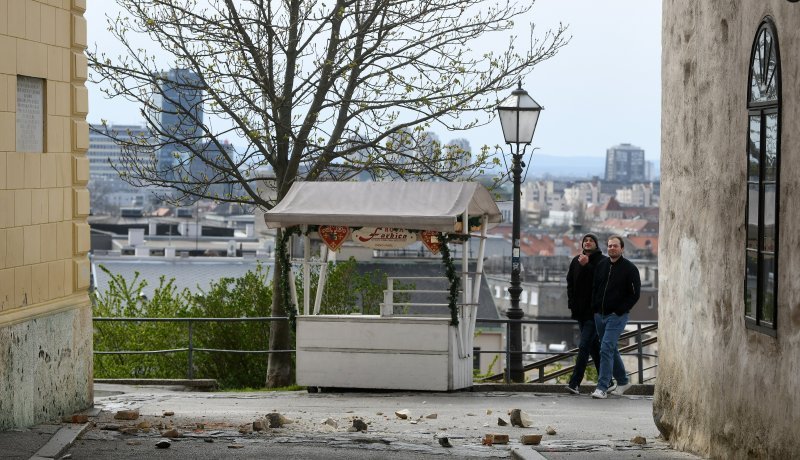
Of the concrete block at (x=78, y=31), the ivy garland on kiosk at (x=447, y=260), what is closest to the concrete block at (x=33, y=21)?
the concrete block at (x=78, y=31)

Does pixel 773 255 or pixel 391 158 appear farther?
pixel 391 158

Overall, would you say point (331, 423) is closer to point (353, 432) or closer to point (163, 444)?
point (353, 432)

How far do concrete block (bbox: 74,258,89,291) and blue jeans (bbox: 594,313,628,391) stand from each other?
20.6 feet

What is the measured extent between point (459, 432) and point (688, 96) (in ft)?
13.0

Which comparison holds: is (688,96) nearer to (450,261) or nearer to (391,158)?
(450,261)

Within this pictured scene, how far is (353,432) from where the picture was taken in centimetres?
1302

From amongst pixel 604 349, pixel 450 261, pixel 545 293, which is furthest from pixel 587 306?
pixel 545 293

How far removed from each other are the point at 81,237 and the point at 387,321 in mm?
5208

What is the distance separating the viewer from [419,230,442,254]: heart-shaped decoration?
706 inches

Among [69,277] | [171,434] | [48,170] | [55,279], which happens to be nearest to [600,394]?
[171,434]

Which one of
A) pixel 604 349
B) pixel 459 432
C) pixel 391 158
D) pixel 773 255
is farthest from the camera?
pixel 391 158

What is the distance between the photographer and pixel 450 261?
59.0ft

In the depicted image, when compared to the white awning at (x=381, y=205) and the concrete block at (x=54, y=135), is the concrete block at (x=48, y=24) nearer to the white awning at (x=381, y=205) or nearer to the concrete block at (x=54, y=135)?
the concrete block at (x=54, y=135)

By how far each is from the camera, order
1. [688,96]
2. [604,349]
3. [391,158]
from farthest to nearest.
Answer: [391,158], [604,349], [688,96]
